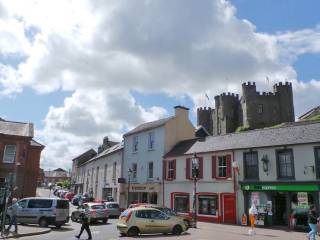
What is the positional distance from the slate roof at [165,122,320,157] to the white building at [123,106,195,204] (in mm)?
2784

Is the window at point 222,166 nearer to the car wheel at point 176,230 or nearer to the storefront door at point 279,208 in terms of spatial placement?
the storefront door at point 279,208

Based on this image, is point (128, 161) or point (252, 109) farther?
point (252, 109)

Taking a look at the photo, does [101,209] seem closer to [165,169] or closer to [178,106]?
[165,169]

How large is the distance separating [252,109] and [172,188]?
4270 cm

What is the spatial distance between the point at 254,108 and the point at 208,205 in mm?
46086

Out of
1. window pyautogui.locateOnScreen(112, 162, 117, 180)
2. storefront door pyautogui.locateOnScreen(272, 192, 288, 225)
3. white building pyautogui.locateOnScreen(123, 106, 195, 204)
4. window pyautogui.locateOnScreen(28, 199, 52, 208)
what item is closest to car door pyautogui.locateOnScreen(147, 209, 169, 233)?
window pyautogui.locateOnScreen(28, 199, 52, 208)

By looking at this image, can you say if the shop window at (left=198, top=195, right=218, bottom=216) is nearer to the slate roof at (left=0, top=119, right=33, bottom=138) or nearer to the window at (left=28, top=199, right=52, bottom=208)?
the window at (left=28, top=199, right=52, bottom=208)

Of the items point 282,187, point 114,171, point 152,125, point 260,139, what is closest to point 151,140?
point 152,125

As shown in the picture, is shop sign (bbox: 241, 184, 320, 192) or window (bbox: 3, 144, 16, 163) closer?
shop sign (bbox: 241, 184, 320, 192)

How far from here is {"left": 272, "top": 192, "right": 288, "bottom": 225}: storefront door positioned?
86.1 ft

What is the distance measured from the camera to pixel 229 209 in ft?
96.1

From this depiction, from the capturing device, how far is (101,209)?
28.4 metres

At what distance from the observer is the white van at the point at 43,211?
968 inches

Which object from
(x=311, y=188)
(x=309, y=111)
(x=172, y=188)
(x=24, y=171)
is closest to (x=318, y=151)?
(x=311, y=188)
